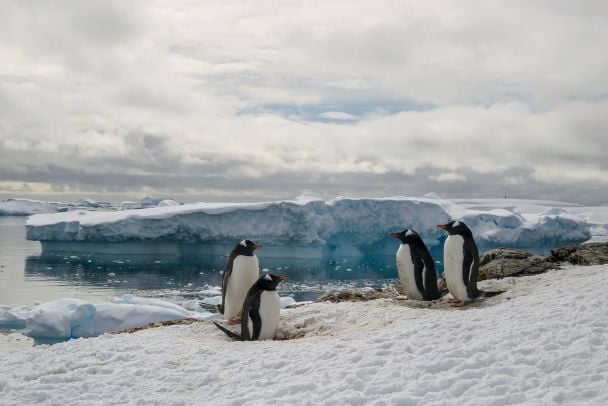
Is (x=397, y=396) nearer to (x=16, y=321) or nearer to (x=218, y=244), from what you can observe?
(x=16, y=321)

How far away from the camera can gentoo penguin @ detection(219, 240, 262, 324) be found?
6.87m

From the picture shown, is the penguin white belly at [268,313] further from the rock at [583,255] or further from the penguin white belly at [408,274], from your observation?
the rock at [583,255]

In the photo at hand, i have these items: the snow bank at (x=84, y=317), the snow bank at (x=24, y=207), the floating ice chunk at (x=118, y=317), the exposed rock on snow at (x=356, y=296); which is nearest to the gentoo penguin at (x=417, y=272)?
the exposed rock on snow at (x=356, y=296)

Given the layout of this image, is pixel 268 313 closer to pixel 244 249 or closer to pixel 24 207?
pixel 244 249

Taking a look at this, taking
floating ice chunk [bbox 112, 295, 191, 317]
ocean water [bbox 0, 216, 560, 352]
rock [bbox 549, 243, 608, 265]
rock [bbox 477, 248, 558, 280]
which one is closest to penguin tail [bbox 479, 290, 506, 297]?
rock [bbox 477, 248, 558, 280]

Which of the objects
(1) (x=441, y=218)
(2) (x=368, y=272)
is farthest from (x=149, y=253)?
(1) (x=441, y=218)

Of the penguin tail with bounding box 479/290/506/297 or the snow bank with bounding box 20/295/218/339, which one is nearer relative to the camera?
the penguin tail with bounding box 479/290/506/297

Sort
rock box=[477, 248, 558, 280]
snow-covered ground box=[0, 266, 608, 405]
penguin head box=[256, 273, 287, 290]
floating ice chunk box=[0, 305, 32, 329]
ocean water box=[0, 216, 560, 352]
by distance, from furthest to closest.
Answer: ocean water box=[0, 216, 560, 352]
floating ice chunk box=[0, 305, 32, 329]
rock box=[477, 248, 558, 280]
penguin head box=[256, 273, 287, 290]
snow-covered ground box=[0, 266, 608, 405]

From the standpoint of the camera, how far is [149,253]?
41562mm

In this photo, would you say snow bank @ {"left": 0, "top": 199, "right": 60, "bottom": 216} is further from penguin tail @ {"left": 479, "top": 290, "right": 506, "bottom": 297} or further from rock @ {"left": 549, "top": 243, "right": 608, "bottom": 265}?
penguin tail @ {"left": 479, "top": 290, "right": 506, "bottom": 297}

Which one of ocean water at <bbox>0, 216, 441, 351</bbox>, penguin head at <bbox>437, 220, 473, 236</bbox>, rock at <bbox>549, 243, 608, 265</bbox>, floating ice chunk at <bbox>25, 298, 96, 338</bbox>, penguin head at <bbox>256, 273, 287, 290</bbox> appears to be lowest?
ocean water at <bbox>0, 216, 441, 351</bbox>

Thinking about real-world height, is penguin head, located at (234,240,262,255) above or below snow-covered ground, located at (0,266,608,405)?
above

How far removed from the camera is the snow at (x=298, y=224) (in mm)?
37781

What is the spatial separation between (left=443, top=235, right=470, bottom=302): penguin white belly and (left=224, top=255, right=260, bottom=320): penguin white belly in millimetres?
2238
